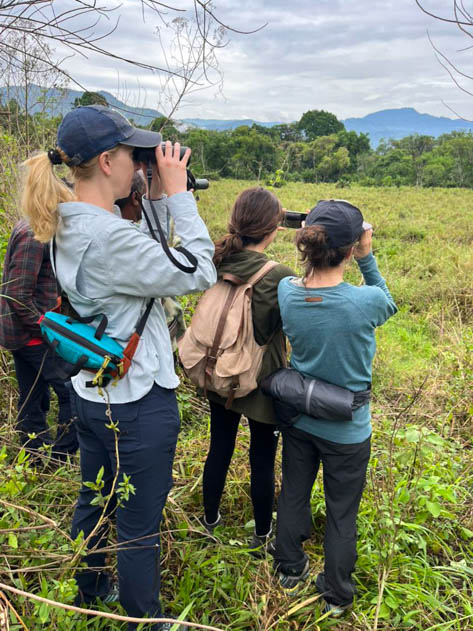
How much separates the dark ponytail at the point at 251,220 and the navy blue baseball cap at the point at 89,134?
0.60 meters

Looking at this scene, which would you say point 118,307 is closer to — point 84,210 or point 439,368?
point 84,210

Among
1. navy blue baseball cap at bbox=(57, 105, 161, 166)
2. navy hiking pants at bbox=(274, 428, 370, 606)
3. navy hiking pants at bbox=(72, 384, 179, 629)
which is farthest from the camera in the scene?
navy hiking pants at bbox=(274, 428, 370, 606)

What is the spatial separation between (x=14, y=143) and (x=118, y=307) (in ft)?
9.89

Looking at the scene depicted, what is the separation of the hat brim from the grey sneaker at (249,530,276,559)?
5.49ft

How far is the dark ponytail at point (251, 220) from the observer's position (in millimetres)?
1799

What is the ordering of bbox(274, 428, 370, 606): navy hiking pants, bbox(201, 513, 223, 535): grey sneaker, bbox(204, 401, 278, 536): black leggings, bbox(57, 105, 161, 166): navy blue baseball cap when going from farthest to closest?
bbox(201, 513, 223, 535): grey sneaker, bbox(204, 401, 278, 536): black leggings, bbox(274, 428, 370, 606): navy hiking pants, bbox(57, 105, 161, 166): navy blue baseball cap

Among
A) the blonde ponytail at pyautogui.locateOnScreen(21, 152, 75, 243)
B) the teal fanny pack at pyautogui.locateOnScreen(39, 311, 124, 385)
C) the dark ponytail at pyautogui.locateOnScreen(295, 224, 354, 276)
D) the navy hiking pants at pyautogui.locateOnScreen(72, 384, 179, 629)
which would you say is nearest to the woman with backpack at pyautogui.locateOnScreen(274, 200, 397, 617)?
the dark ponytail at pyautogui.locateOnScreen(295, 224, 354, 276)

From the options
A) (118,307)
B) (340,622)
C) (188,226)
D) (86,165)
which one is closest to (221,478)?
(340,622)

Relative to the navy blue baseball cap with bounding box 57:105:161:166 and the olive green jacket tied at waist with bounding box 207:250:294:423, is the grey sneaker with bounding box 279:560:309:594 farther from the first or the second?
A: the navy blue baseball cap with bounding box 57:105:161:166

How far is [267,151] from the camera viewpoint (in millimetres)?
7266

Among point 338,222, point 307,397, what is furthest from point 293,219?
point 307,397

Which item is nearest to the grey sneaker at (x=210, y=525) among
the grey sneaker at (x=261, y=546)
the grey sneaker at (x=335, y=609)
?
the grey sneaker at (x=261, y=546)

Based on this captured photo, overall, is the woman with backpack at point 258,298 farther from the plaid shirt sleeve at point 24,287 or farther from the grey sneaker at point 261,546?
the plaid shirt sleeve at point 24,287

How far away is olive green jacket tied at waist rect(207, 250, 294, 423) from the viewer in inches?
70.7
